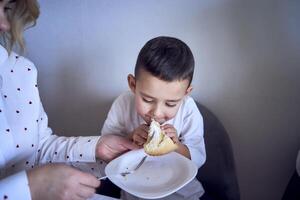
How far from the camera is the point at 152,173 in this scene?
824mm

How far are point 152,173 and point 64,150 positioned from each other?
0.28 m

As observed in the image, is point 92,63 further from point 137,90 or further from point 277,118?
point 277,118

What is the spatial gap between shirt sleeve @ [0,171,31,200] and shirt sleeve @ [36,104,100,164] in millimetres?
272

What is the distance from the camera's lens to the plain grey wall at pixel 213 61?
1.04 metres

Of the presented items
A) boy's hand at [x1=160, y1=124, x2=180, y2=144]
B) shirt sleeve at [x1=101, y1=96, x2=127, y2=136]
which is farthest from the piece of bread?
shirt sleeve at [x1=101, y1=96, x2=127, y2=136]

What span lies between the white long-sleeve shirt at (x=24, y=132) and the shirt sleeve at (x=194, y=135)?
29 centimetres

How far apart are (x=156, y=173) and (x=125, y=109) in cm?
30

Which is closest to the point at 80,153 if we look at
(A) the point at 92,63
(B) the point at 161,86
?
(B) the point at 161,86

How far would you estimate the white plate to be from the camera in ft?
2.44

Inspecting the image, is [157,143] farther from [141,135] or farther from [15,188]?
[15,188]

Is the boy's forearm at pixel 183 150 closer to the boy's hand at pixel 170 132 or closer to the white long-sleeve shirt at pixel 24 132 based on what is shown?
the boy's hand at pixel 170 132

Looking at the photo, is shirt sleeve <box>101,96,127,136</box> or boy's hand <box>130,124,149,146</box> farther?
shirt sleeve <box>101,96,127,136</box>

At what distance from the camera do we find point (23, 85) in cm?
87

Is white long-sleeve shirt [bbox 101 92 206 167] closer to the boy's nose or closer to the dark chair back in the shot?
the dark chair back
